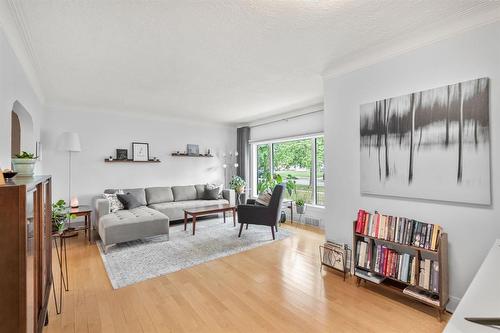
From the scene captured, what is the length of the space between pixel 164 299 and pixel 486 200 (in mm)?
2895

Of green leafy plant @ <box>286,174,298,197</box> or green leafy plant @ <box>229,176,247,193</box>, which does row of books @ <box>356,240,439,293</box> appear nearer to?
green leafy plant @ <box>286,174,298,197</box>

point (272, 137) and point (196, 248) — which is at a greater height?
point (272, 137)

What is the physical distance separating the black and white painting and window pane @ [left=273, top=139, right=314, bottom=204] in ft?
8.91

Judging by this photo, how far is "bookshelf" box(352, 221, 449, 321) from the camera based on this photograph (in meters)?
2.05

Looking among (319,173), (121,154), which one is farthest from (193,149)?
(319,173)

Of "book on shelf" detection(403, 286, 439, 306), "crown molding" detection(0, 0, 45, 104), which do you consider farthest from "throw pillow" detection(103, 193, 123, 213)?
"book on shelf" detection(403, 286, 439, 306)

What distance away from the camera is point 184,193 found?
19.4 feet

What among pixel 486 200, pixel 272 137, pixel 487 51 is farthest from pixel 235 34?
pixel 272 137

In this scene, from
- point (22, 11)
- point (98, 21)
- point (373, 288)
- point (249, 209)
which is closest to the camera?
point (22, 11)

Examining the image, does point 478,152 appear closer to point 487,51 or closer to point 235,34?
point 487,51

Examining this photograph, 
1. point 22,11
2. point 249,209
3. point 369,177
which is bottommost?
point 249,209

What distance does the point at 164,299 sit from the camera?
2342mm

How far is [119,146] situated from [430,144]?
5473mm

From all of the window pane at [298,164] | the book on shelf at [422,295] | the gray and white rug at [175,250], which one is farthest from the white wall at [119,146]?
the book on shelf at [422,295]
